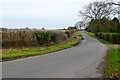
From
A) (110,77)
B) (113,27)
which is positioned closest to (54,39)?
(110,77)

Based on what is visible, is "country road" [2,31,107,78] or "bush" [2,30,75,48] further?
"bush" [2,30,75,48]

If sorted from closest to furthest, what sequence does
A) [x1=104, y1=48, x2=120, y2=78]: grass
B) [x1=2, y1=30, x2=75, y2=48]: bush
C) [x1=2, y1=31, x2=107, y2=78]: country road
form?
1. [x1=2, y1=31, x2=107, y2=78]: country road
2. [x1=104, y1=48, x2=120, y2=78]: grass
3. [x1=2, y1=30, x2=75, y2=48]: bush

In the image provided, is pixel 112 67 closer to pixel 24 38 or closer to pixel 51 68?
pixel 51 68

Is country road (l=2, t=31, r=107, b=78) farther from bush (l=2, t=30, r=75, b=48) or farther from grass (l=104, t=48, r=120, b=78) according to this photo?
bush (l=2, t=30, r=75, b=48)

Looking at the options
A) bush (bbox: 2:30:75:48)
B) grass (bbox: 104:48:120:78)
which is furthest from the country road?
bush (bbox: 2:30:75:48)

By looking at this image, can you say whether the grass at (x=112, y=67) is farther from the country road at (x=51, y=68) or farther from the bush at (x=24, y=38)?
the bush at (x=24, y=38)

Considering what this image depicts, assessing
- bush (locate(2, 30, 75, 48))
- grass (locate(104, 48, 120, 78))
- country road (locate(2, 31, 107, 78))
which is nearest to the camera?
country road (locate(2, 31, 107, 78))

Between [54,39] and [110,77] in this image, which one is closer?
[110,77]

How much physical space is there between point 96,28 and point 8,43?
65.3 meters

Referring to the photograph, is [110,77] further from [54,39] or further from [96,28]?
[96,28]

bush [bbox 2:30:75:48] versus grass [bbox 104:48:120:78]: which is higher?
bush [bbox 2:30:75:48]

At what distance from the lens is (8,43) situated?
26.8m

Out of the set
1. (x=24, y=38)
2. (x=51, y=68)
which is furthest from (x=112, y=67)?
(x=24, y=38)

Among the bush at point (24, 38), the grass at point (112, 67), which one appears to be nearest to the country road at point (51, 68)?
the grass at point (112, 67)
